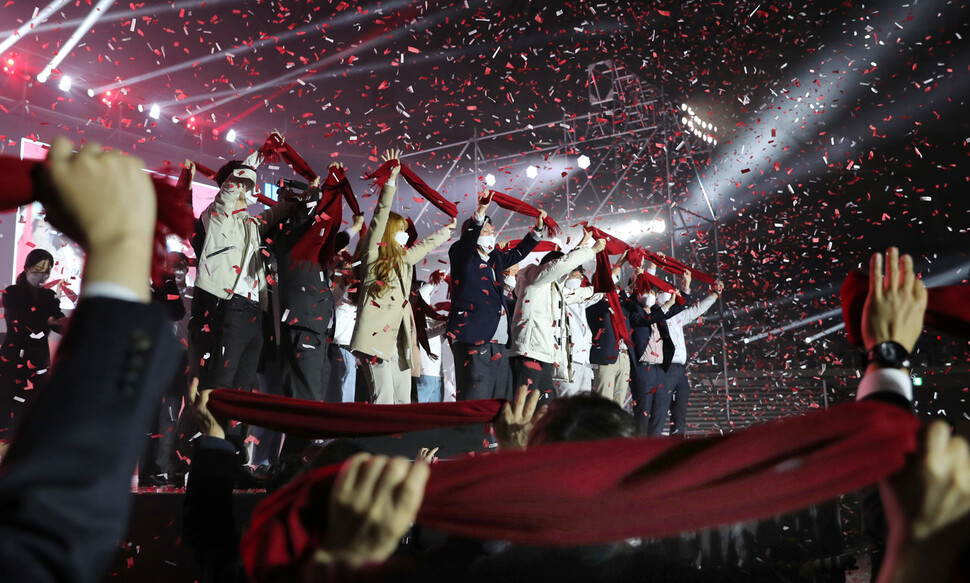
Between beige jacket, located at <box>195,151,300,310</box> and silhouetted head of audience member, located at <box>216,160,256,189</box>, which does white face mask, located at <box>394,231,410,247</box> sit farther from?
silhouetted head of audience member, located at <box>216,160,256,189</box>

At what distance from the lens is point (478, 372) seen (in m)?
5.81

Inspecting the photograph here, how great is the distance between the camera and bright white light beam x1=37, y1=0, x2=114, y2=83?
10484 mm

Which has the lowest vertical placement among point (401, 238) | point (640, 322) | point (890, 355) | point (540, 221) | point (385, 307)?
point (890, 355)

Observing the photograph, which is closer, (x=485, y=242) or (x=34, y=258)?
(x=34, y=258)

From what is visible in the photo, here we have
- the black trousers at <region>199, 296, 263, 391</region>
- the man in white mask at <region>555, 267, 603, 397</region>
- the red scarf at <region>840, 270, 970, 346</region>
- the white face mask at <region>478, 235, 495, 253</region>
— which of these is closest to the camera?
the red scarf at <region>840, 270, 970, 346</region>

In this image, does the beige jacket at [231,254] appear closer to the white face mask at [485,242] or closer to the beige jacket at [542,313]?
the white face mask at [485,242]

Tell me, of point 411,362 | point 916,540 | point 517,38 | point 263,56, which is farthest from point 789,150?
point 916,540

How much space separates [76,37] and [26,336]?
22.5 ft

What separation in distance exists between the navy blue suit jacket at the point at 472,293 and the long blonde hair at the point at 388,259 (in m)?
0.59

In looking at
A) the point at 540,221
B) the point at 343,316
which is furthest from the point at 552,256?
the point at 343,316

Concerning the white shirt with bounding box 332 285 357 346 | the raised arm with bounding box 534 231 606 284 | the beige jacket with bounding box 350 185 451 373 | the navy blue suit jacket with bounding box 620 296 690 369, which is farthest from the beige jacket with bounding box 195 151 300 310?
the navy blue suit jacket with bounding box 620 296 690 369

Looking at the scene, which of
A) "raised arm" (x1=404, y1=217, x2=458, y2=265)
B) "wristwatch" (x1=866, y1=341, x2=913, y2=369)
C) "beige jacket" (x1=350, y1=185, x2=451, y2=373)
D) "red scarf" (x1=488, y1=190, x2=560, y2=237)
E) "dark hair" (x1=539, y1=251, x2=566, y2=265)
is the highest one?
"red scarf" (x1=488, y1=190, x2=560, y2=237)

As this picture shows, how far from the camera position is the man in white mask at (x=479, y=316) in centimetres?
581

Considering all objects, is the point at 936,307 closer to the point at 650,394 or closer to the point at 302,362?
the point at 302,362
